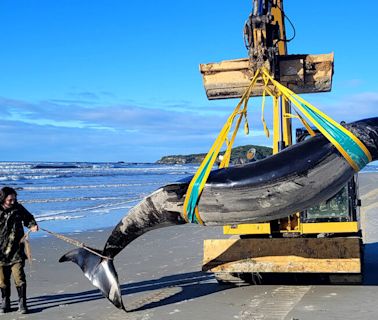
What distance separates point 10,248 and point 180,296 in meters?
2.48

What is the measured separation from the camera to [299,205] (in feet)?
15.3

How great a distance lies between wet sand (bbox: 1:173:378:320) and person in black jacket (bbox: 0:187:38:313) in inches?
11.6

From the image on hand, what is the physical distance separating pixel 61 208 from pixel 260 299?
1665 cm

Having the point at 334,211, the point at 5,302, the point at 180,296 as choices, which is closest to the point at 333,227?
the point at 334,211

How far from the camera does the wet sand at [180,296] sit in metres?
7.28

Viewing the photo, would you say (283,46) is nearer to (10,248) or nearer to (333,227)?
(333,227)

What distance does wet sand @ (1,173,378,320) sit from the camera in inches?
287

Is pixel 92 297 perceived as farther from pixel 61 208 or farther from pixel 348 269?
pixel 61 208

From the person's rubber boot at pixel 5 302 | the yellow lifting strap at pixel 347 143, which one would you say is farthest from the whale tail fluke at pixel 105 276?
the yellow lifting strap at pixel 347 143

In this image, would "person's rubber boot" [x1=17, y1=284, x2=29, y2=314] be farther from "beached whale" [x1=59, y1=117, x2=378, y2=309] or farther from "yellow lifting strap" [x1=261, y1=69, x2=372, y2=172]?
"yellow lifting strap" [x1=261, y1=69, x2=372, y2=172]

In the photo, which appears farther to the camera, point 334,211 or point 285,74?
point 334,211

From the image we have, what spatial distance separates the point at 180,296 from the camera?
8336 mm

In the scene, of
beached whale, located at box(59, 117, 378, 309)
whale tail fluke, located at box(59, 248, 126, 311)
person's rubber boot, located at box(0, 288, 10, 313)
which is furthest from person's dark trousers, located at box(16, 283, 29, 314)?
beached whale, located at box(59, 117, 378, 309)

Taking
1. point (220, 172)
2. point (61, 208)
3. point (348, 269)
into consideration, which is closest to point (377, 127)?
point (220, 172)
